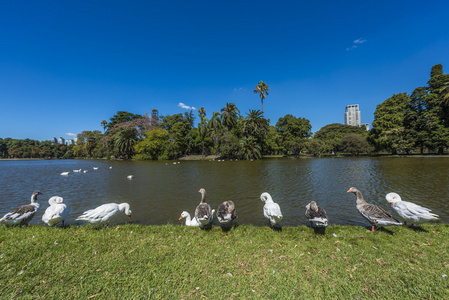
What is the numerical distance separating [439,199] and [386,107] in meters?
58.6

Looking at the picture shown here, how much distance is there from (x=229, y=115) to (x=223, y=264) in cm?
5640

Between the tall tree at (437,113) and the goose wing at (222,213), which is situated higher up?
the tall tree at (437,113)

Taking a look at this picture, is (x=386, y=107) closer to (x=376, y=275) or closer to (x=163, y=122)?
(x=376, y=275)

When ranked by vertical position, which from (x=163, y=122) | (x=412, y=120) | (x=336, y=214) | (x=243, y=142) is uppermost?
(x=163, y=122)

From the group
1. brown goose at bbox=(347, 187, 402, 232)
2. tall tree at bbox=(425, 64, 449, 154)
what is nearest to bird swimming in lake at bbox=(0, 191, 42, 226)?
brown goose at bbox=(347, 187, 402, 232)

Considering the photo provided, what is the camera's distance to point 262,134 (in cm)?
5303

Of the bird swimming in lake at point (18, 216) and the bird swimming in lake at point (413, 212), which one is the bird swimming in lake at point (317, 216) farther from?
the bird swimming in lake at point (18, 216)

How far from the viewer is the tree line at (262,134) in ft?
145

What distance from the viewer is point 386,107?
53.5 meters

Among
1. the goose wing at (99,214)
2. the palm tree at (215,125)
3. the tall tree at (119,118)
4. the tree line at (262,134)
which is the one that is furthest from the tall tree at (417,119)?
the tall tree at (119,118)

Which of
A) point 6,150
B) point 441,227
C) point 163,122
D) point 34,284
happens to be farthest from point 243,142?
point 6,150

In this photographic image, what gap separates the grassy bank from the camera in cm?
315

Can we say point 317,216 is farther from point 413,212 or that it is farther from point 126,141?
point 126,141

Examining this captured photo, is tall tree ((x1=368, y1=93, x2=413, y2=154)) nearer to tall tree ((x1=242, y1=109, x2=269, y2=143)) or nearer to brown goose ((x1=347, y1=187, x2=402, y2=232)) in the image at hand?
tall tree ((x1=242, y1=109, x2=269, y2=143))
